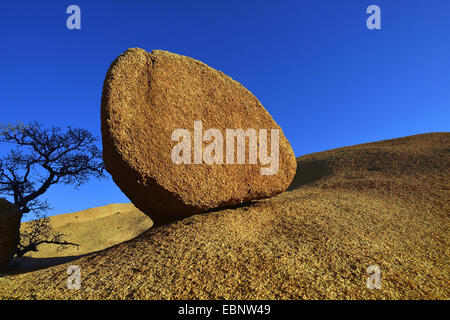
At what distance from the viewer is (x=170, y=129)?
16.9 feet

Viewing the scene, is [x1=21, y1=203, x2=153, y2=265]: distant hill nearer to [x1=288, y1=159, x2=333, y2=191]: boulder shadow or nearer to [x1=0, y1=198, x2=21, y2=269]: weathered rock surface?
[x1=0, y1=198, x2=21, y2=269]: weathered rock surface

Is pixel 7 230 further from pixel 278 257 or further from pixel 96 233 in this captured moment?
pixel 96 233

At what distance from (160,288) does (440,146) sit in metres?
14.1

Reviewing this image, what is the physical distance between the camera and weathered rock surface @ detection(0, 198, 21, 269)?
5.61 m

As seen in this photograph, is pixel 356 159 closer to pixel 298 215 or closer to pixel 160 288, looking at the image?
pixel 298 215

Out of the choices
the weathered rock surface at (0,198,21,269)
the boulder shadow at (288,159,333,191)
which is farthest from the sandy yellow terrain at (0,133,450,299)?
the boulder shadow at (288,159,333,191)

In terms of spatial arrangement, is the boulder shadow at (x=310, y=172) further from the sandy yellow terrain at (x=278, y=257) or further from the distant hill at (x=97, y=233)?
the distant hill at (x=97, y=233)

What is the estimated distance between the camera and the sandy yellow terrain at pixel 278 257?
338 cm

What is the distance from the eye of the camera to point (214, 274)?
11.8 ft

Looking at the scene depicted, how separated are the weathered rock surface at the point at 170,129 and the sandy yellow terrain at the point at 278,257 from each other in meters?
0.53

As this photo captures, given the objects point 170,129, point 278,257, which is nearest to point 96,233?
point 170,129

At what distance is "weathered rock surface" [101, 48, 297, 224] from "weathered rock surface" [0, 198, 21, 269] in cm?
281
